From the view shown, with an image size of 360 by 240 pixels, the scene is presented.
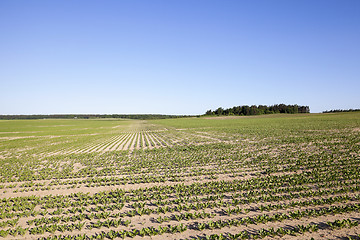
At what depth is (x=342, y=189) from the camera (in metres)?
10.1

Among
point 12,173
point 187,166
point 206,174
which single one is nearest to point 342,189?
point 206,174

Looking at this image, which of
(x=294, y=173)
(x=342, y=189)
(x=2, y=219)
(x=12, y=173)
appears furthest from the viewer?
(x=12, y=173)

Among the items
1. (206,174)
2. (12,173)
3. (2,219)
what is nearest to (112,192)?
(2,219)

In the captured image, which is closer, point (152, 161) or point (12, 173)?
point (12, 173)

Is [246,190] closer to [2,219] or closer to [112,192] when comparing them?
[112,192]

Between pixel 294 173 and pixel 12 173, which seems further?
pixel 12 173

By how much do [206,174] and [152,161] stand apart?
22.4 ft

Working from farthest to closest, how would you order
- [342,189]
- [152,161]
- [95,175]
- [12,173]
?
[152,161] → [12,173] → [95,175] → [342,189]

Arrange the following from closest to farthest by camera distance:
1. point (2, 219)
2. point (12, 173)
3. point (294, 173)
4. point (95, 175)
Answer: point (2, 219), point (294, 173), point (95, 175), point (12, 173)

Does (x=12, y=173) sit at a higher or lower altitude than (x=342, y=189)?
lower

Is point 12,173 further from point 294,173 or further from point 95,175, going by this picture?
point 294,173

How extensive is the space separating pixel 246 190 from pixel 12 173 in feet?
66.0

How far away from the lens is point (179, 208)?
356 inches

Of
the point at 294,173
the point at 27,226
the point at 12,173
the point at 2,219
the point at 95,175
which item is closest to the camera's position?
the point at 27,226
